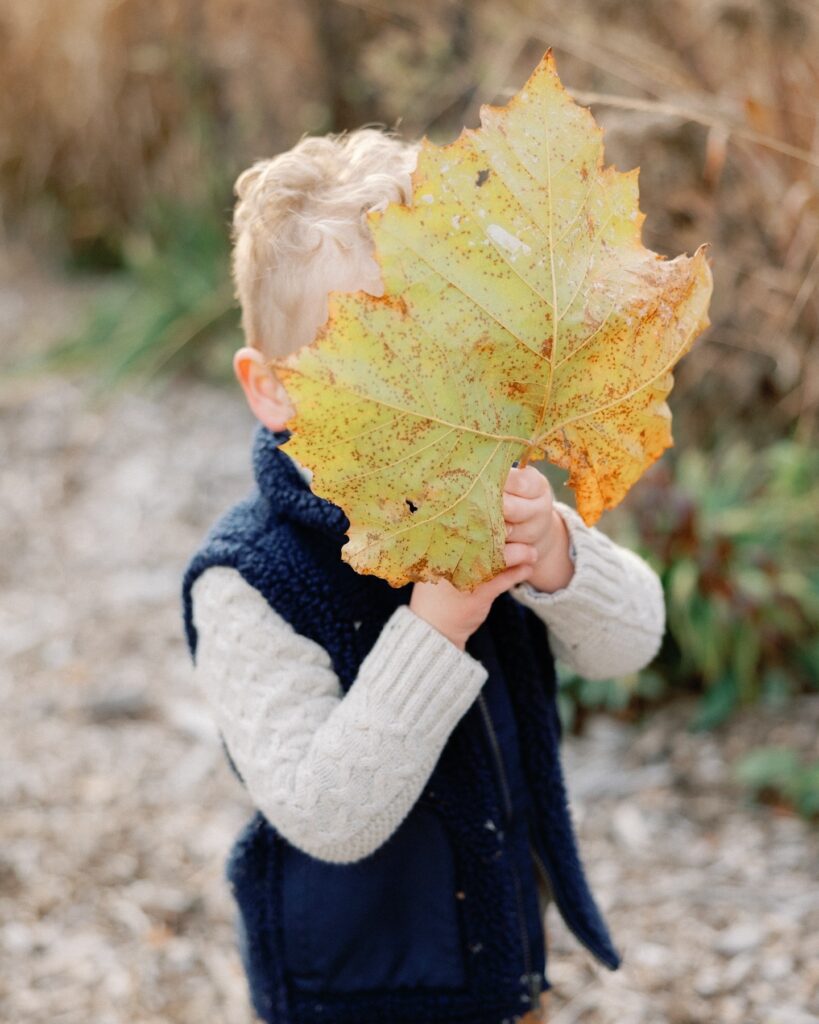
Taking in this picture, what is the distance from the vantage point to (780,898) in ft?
6.38

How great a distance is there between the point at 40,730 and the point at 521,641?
176 centimetres

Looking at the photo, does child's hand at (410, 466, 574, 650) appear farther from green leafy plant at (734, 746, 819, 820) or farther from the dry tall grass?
green leafy plant at (734, 746, 819, 820)

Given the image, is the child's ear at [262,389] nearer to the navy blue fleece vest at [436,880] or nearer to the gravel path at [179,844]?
the navy blue fleece vest at [436,880]

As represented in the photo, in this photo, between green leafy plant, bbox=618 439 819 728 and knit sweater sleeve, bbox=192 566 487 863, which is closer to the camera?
knit sweater sleeve, bbox=192 566 487 863

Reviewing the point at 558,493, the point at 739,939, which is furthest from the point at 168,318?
the point at 739,939

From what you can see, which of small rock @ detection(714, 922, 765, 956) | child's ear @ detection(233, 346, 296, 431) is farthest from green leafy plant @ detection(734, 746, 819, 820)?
child's ear @ detection(233, 346, 296, 431)

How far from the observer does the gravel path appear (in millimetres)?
1814

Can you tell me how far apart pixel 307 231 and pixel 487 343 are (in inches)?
14.2

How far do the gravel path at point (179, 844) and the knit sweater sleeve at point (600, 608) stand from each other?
2.75 feet

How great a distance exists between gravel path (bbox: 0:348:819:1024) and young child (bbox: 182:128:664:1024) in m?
0.66

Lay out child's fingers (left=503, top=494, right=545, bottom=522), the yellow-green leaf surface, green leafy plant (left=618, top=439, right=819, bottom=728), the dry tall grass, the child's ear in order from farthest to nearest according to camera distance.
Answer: the dry tall grass
green leafy plant (left=618, top=439, right=819, bottom=728)
the child's ear
child's fingers (left=503, top=494, right=545, bottom=522)
the yellow-green leaf surface

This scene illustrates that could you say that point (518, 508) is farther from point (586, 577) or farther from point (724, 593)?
point (724, 593)

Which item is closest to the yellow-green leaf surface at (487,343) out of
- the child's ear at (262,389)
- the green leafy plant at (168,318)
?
the child's ear at (262,389)

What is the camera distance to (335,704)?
106 cm
